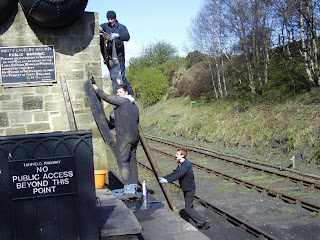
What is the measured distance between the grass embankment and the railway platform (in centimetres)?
977

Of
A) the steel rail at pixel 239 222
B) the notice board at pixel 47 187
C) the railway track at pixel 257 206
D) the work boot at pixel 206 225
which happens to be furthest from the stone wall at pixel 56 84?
the notice board at pixel 47 187

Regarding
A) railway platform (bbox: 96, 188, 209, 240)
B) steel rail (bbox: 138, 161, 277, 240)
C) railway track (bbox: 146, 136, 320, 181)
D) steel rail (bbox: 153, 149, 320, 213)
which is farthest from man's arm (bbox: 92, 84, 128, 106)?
railway track (bbox: 146, 136, 320, 181)

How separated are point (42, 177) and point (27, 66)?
4.28m

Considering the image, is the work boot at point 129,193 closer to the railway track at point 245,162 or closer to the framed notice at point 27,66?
the framed notice at point 27,66

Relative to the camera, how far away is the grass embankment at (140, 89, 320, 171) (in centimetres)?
1509

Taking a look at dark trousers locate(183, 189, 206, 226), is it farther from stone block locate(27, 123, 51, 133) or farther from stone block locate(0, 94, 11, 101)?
stone block locate(0, 94, 11, 101)

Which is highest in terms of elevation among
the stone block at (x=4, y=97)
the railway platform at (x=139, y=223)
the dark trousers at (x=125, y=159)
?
the stone block at (x=4, y=97)

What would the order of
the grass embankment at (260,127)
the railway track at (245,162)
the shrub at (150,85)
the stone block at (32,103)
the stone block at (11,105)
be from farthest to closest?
the shrub at (150,85) < the grass embankment at (260,127) < the railway track at (245,162) < the stone block at (32,103) < the stone block at (11,105)

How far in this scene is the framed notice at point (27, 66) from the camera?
7.12 m

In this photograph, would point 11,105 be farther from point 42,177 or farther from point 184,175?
point 42,177

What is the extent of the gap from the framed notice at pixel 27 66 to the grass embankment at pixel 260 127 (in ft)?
32.6

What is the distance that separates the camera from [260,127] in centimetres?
1844

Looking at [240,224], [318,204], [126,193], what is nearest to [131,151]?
[126,193]

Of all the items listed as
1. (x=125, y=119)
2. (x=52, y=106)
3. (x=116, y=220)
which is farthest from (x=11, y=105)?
(x=116, y=220)
